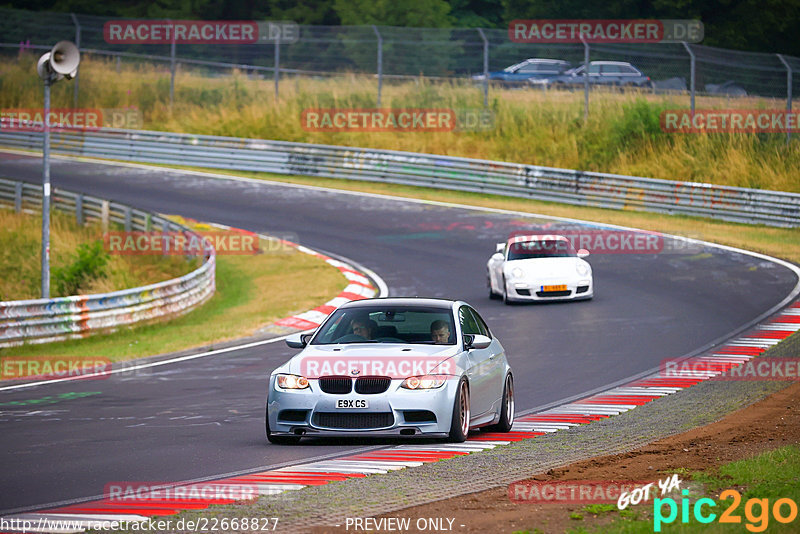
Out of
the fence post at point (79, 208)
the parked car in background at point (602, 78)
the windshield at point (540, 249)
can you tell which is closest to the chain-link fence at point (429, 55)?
the parked car in background at point (602, 78)

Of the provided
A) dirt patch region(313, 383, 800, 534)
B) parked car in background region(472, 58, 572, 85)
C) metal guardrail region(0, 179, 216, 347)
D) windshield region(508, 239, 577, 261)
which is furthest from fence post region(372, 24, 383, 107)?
dirt patch region(313, 383, 800, 534)

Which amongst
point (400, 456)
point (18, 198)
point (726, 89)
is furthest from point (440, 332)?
point (726, 89)

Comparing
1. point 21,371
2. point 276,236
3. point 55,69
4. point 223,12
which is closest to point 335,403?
point 21,371

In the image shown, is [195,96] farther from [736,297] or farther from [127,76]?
[736,297]

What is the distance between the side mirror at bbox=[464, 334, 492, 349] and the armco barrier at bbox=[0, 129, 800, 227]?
73.0 ft

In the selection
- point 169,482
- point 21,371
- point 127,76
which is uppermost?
point 127,76

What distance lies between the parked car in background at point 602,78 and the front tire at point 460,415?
Answer: 1264 inches

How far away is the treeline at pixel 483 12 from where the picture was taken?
196ft

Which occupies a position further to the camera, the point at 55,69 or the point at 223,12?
the point at 223,12

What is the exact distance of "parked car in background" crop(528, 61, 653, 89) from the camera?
42969mm

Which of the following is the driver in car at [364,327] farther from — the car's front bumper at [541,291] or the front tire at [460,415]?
the car's front bumper at [541,291]

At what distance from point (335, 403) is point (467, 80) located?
32569mm

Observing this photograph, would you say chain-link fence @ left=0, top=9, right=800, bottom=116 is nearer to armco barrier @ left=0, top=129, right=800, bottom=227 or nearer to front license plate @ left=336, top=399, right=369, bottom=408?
armco barrier @ left=0, top=129, right=800, bottom=227

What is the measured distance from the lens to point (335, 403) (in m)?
10.6
